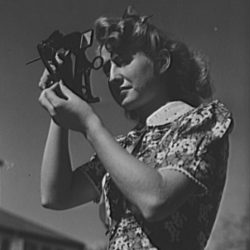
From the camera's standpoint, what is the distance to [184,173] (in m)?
0.73

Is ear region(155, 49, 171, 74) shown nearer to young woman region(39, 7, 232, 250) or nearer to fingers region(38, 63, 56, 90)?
young woman region(39, 7, 232, 250)

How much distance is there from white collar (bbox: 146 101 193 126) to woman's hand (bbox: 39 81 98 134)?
0.41 feet

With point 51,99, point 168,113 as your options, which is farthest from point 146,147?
point 51,99

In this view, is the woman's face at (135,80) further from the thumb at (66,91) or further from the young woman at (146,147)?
the thumb at (66,91)

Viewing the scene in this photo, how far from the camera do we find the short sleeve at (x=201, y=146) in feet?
2.43

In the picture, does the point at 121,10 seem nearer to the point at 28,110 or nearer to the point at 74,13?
the point at 74,13

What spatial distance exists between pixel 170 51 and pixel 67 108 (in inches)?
8.7

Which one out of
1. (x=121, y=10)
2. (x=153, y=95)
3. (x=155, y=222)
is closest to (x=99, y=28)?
(x=121, y=10)

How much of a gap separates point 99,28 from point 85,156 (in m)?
0.25

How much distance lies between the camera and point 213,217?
858 millimetres

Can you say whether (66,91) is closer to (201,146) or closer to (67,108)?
(67,108)

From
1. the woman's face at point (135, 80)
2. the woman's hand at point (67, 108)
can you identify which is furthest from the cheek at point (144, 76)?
the woman's hand at point (67, 108)

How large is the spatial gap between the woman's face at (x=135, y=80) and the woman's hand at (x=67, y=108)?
0.11 m

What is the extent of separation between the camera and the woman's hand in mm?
798
